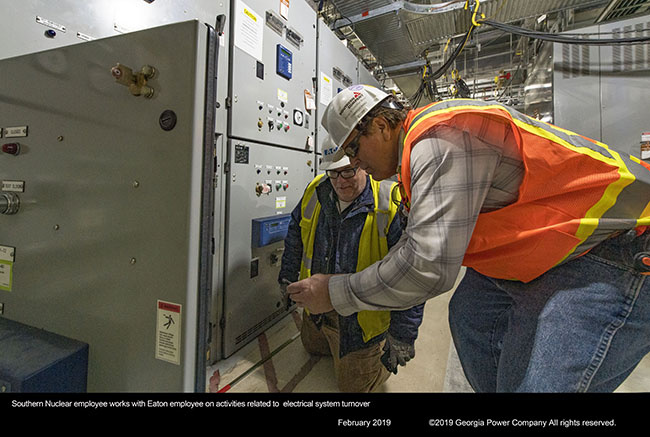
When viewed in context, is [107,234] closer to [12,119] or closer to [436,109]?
[12,119]

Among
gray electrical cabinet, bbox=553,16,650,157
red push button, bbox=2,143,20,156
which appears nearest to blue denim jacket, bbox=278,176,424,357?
red push button, bbox=2,143,20,156

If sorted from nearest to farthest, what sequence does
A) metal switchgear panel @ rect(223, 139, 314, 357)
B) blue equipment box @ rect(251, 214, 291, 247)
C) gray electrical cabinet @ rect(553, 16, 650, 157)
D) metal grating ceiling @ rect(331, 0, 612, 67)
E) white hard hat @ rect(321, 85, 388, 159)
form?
white hard hat @ rect(321, 85, 388, 159) < metal switchgear panel @ rect(223, 139, 314, 357) < blue equipment box @ rect(251, 214, 291, 247) < gray electrical cabinet @ rect(553, 16, 650, 157) < metal grating ceiling @ rect(331, 0, 612, 67)

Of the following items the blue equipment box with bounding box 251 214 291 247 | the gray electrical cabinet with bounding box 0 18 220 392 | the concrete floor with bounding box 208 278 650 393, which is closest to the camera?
the gray electrical cabinet with bounding box 0 18 220 392

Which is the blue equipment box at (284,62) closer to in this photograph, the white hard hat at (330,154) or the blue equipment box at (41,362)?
the white hard hat at (330,154)

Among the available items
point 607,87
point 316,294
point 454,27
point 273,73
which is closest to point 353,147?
point 316,294

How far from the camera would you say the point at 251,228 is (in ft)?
6.15

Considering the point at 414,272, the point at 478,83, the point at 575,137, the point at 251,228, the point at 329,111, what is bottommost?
the point at 414,272

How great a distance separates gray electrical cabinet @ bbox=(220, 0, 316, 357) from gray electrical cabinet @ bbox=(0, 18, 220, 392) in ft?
2.85

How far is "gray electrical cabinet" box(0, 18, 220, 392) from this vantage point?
0.64 m

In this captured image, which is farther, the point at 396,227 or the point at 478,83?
the point at 478,83

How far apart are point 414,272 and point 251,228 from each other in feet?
4.41

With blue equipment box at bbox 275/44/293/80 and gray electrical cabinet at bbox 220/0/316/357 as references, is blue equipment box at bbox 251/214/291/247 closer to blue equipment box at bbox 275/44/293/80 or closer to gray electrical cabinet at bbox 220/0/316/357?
gray electrical cabinet at bbox 220/0/316/357

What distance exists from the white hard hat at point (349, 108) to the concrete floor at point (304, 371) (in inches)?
53.8

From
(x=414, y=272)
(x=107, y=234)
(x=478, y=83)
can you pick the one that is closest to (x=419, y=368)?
(x=414, y=272)
